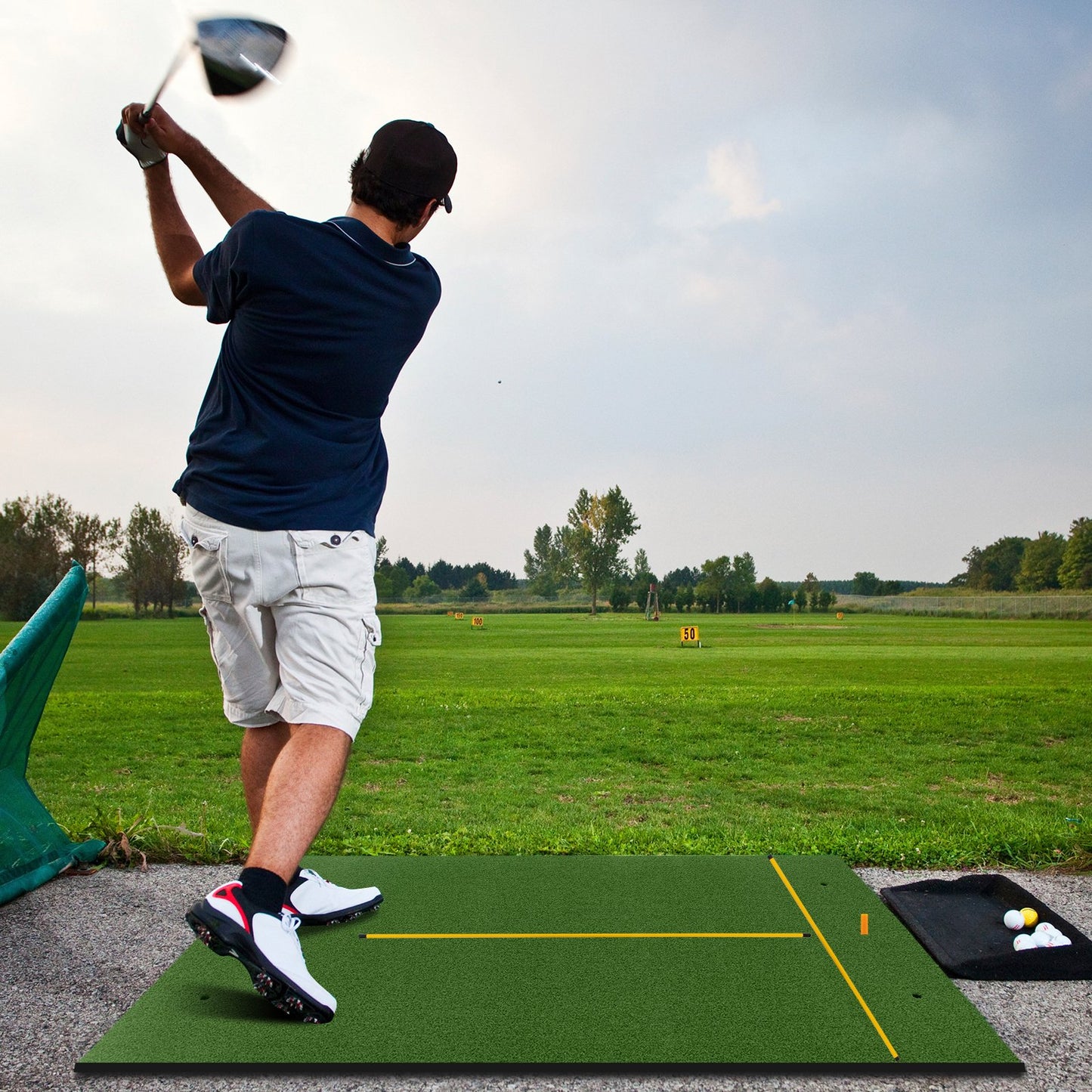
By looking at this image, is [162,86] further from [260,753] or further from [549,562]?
[549,562]

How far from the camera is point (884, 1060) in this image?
1.80 m

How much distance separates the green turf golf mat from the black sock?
0.30m

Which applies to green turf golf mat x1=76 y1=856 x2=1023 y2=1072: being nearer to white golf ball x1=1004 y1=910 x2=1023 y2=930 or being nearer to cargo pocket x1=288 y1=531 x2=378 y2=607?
white golf ball x1=1004 y1=910 x2=1023 y2=930

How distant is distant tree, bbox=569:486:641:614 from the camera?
226 feet

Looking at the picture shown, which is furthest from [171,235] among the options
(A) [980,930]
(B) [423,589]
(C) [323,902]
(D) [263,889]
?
(B) [423,589]

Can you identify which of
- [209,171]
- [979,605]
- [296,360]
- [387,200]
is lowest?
[979,605]

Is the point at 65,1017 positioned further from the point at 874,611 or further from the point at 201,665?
the point at 874,611

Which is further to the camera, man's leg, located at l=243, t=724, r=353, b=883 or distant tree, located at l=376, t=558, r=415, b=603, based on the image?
distant tree, located at l=376, t=558, r=415, b=603

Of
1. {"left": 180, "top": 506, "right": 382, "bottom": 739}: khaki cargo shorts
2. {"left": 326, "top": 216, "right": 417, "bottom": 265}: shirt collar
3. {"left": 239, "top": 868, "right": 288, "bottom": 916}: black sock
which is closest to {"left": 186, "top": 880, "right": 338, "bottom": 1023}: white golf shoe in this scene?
{"left": 239, "top": 868, "right": 288, "bottom": 916}: black sock

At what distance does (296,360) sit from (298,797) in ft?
3.32

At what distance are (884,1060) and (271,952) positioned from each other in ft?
4.15

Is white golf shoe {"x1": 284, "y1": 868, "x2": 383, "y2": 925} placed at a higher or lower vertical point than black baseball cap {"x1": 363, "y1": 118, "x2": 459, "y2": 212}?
lower

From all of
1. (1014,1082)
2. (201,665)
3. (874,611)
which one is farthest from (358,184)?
(874,611)

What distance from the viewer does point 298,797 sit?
6.57ft
